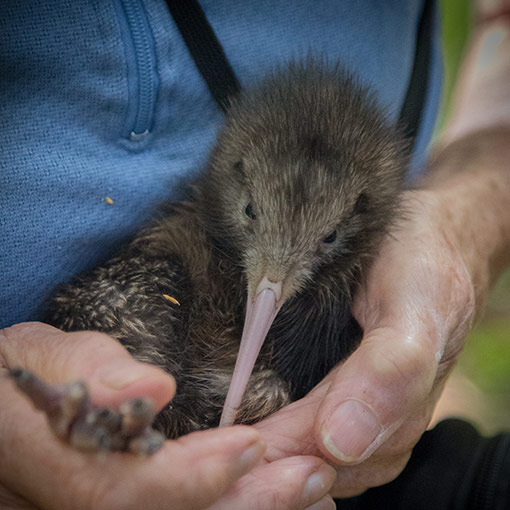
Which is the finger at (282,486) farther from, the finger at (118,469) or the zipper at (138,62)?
the zipper at (138,62)

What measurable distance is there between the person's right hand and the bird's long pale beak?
7.5 inches

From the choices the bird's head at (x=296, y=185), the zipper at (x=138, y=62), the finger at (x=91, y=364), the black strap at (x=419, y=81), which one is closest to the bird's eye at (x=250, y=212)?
the bird's head at (x=296, y=185)

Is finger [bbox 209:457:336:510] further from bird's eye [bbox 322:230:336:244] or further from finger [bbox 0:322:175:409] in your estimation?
bird's eye [bbox 322:230:336:244]

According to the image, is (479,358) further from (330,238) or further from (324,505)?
(324,505)

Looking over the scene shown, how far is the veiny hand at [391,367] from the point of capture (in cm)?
108

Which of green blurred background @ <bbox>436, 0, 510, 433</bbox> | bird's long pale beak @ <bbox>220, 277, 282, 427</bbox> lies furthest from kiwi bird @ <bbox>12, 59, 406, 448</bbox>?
green blurred background @ <bbox>436, 0, 510, 433</bbox>

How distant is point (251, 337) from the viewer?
1.17 m

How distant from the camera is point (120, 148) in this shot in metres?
1.40

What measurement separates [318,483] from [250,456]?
225mm

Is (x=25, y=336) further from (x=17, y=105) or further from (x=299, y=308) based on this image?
(x=299, y=308)

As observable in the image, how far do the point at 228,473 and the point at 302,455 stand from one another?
0.91 feet

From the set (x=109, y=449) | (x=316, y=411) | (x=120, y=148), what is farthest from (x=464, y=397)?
(x=109, y=449)

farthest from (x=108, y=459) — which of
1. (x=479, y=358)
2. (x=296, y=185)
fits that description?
(x=479, y=358)

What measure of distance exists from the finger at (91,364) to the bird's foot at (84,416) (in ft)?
0.09
